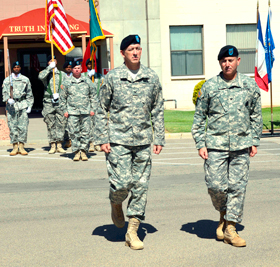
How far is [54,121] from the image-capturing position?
1282cm

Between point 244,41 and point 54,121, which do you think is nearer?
point 54,121

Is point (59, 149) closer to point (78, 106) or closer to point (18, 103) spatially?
point (18, 103)

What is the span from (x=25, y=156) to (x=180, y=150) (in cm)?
364

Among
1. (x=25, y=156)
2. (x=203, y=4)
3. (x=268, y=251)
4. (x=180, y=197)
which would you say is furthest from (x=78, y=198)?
(x=203, y=4)

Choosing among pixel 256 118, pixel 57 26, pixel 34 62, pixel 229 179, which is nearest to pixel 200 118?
pixel 256 118

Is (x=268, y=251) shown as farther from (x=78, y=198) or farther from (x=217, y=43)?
(x=217, y=43)

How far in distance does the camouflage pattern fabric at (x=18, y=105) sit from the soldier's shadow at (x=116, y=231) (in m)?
6.73

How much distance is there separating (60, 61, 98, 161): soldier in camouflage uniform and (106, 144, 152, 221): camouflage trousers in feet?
19.2

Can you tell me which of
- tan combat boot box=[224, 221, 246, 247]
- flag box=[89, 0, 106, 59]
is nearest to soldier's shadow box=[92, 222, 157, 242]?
tan combat boot box=[224, 221, 246, 247]

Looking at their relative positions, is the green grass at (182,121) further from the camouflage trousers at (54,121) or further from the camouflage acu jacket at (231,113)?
the camouflage acu jacket at (231,113)

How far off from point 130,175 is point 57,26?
9.78 metres

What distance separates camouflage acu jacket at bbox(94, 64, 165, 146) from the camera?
5371mm

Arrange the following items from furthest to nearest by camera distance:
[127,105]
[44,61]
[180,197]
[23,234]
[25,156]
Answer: [44,61], [25,156], [180,197], [23,234], [127,105]

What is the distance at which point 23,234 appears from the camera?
5.80 metres
